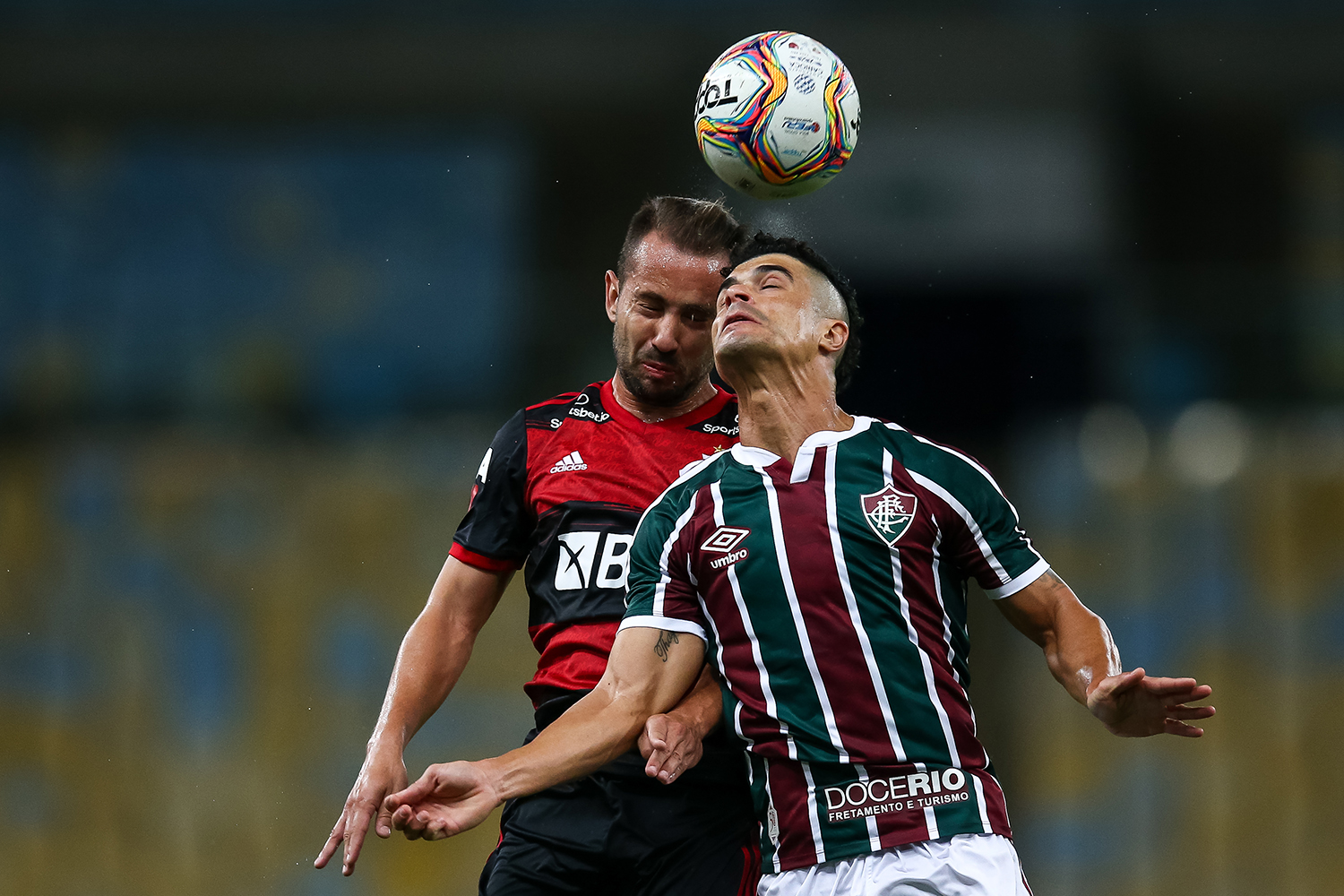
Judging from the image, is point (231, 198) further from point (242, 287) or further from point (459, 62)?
point (459, 62)

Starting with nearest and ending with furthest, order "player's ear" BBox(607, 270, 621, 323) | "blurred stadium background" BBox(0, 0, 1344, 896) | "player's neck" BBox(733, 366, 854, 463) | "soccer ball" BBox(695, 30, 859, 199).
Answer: "player's neck" BBox(733, 366, 854, 463), "soccer ball" BBox(695, 30, 859, 199), "player's ear" BBox(607, 270, 621, 323), "blurred stadium background" BBox(0, 0, 1344, 896)

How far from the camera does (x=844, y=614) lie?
3.92m

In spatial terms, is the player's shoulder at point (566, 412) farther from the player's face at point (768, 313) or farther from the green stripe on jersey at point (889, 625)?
the green stripe on jersey at point (889, 625)

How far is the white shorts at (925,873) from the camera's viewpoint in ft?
12.3

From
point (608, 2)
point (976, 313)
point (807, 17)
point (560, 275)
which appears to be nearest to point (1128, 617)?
point (976, 313)

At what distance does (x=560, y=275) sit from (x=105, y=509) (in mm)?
3150

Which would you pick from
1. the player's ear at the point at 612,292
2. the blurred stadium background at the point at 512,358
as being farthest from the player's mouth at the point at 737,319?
the blurred stadium background at the point at 512,358

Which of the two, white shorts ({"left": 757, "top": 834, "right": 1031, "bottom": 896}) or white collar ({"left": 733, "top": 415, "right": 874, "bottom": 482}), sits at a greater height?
white collar ({"left": 733, "top": 415, "right": 874, "bottom": 482})

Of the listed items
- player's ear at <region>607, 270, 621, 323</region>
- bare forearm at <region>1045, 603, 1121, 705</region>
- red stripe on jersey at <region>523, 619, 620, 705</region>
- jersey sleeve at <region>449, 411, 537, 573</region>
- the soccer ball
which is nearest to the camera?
bare forearm at <region>1045, 603, 1121, 705</region>

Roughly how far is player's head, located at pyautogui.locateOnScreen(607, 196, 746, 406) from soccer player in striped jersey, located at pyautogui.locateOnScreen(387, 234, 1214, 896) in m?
0.39

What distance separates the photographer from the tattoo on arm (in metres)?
4.09

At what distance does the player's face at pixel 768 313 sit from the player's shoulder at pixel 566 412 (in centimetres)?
56

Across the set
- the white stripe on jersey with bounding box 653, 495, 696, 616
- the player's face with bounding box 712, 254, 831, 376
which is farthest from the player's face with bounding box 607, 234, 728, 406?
the white stripe on jersey with bounding box 653, 495, 696, 616

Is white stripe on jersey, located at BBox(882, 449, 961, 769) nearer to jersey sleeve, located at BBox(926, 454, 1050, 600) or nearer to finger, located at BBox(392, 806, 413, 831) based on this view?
jersey sleeve, located at BBox(926, 454, 1050, 600)
